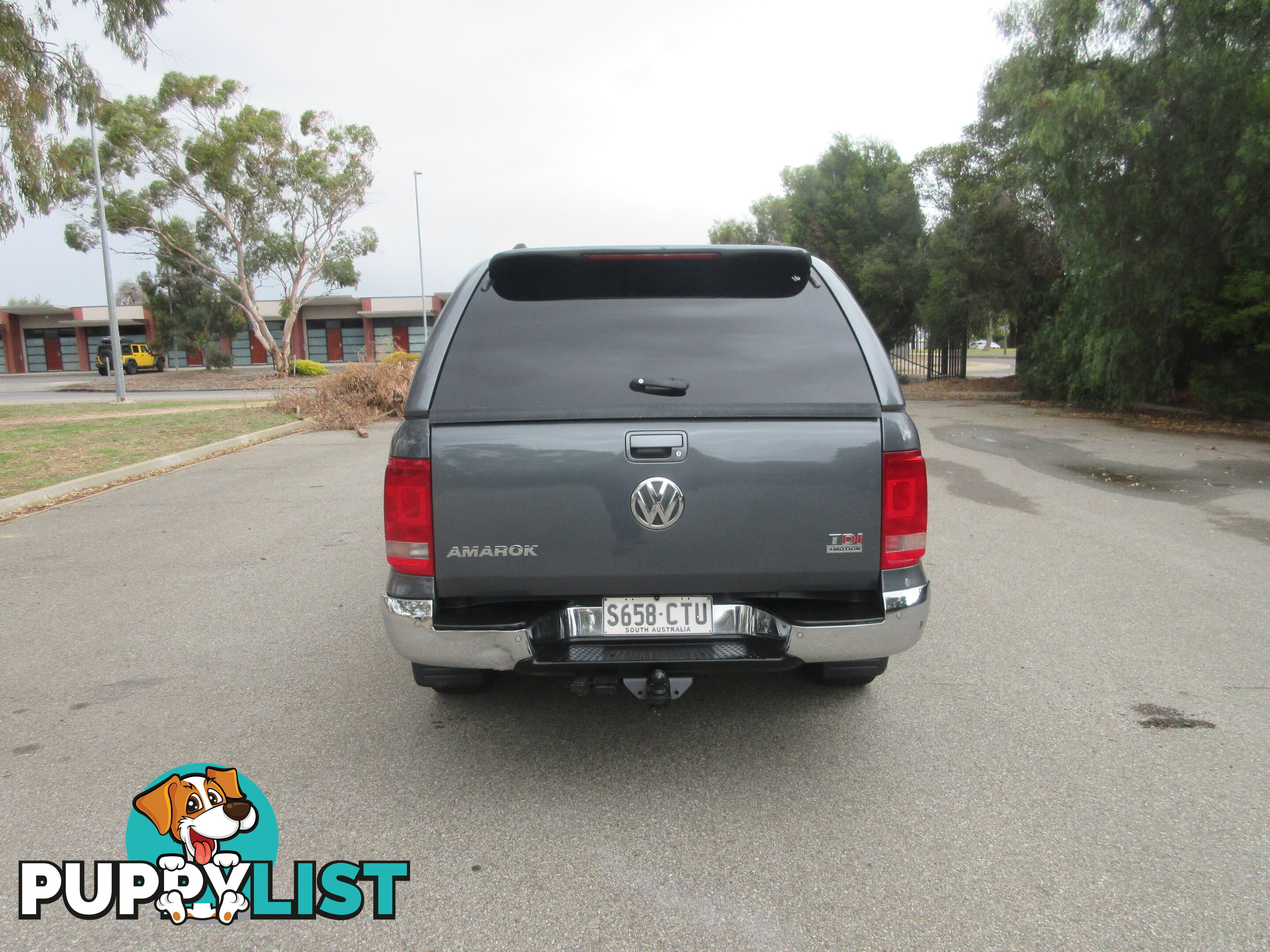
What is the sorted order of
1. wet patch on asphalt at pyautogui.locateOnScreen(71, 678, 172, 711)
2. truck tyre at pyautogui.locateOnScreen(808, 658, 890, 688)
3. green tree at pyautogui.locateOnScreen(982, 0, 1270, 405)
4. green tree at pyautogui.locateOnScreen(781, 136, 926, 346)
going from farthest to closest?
green tree at pyautogui.locateOnScreen(781, 136, 926, 346) < green tree at pyautogui.locateOnScreen(982, 0, 1270, 405) < wet patch on asphalt at pyautogui.locateOnScreen(71, 678, 172, 711) < truck tyre at pyautogui.locateOnScreen(808, 658, 890, 688)

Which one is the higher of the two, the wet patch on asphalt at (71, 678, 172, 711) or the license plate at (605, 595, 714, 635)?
the license plate at (605, 595, 714, 635)

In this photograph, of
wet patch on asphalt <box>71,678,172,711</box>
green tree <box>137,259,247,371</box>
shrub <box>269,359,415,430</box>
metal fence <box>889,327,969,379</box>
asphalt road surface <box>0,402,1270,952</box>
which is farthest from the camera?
green tree <box>137,259,247,371</box>

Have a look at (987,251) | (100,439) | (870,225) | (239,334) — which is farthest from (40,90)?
(239,334)

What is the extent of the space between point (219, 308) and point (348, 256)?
43.9 feet

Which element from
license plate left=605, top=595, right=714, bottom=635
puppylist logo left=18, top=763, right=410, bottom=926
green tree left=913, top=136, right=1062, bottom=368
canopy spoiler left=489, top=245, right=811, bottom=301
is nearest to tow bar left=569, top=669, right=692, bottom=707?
license plate left=605, top=595, right=714, bottom=635

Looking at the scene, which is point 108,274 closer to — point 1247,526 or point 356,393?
point 356,393

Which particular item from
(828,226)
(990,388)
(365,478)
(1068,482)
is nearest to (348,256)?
(828,226)

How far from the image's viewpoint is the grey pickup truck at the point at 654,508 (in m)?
2.96

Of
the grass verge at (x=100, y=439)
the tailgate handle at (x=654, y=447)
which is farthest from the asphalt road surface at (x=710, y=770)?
the grass verge at (x=100, y=439)

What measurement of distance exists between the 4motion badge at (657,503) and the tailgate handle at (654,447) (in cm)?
7

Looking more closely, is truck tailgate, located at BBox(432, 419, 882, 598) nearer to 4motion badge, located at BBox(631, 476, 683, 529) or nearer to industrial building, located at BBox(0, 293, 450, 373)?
4motion badge, located at BBox(631, 476, 683, 529)

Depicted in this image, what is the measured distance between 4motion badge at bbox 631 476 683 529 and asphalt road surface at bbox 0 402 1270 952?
1.02 m

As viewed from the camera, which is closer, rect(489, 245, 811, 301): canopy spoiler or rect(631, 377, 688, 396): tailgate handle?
rect(631, 377, 688, 396): tailgate handle

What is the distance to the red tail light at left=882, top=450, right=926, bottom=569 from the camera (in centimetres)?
301
